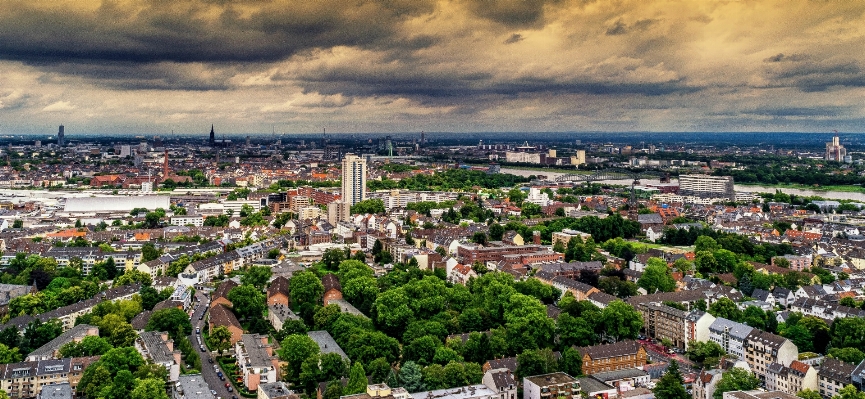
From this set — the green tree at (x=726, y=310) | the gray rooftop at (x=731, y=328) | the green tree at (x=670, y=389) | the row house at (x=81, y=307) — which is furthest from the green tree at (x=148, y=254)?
the green tree at (x=670, y=389)

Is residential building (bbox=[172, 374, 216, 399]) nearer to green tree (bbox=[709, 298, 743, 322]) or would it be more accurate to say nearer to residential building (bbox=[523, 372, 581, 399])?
residential building (bbox=[523, 372, 581, 399])

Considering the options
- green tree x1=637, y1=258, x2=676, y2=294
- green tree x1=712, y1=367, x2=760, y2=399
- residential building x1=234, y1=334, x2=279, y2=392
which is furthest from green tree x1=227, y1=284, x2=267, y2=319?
green tree x1=712, y1=367, x2=760, y2=399

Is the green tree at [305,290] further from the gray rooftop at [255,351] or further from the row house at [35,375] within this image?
the row house at [35,375]

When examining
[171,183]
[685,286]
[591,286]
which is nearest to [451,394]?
[591,286]

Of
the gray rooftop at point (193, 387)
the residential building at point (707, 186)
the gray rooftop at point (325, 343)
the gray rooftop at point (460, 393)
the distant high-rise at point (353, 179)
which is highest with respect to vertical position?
the distant high-rise at point (353, 179)

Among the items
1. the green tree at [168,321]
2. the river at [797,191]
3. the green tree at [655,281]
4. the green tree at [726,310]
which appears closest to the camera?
the green tree at [168,321]

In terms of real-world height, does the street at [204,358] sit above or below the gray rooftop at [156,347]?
below

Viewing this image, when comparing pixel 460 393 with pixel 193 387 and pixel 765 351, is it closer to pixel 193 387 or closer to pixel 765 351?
pixel 193 387

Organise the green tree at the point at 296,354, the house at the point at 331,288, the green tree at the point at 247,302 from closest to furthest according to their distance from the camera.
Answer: the green tree at the point at 296,354, the green tree at the point at 247,302, the house at the point at 331,288
